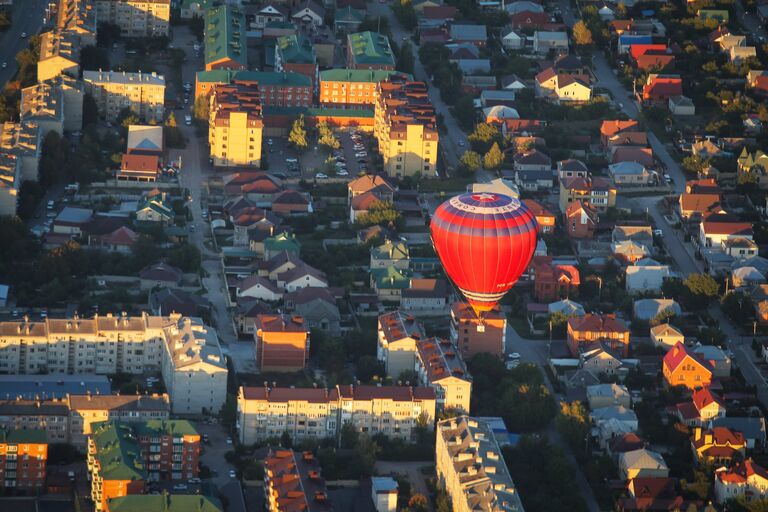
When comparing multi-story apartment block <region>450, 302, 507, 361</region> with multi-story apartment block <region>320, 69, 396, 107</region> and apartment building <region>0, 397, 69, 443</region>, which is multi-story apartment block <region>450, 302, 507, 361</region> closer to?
apartment building <region>0, 397, 69, 443</region>

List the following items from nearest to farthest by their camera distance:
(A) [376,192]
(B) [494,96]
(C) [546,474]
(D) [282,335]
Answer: (C) [546,474], (D) [282,335], (A) [376,192], (B) [494,96]

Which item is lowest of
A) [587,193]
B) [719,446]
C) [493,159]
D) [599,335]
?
[493,159]

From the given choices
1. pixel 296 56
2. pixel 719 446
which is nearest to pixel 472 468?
pixel 719 446

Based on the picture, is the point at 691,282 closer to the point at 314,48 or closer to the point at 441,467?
the point at 441,467

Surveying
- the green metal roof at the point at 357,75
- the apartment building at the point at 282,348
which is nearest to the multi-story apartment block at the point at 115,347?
the apartment building at the point at 282,348

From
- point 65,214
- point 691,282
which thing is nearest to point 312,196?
point 65,214

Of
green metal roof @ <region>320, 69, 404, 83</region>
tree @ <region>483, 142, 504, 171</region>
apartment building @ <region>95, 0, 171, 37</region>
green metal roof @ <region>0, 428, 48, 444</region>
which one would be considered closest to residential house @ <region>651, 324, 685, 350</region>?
tree @ <region>483, 142, 504, 171</region>

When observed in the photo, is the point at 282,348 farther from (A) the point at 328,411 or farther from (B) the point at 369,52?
(B) the point at 369,52
